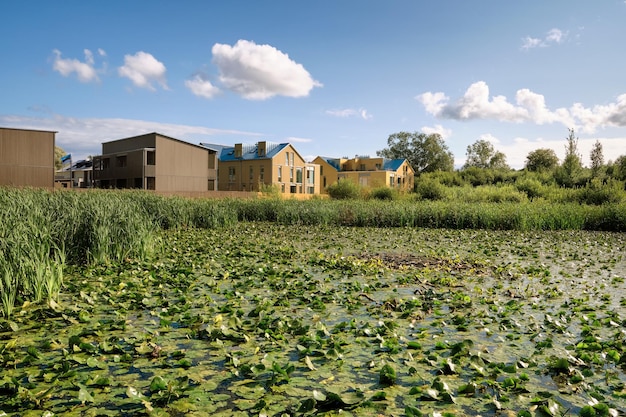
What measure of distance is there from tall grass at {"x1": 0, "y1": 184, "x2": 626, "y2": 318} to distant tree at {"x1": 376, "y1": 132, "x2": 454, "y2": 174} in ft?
133

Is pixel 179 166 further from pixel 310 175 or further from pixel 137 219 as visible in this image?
pixel 137 219

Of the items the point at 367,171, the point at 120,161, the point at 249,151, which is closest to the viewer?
the point at 120,161

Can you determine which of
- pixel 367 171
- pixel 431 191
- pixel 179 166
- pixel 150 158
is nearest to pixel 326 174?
pixel 367 171

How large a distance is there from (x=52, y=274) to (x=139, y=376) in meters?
3.09

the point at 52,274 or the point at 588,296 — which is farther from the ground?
the point at 52,274

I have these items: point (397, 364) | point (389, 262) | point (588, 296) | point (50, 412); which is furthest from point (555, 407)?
point (389, 262)

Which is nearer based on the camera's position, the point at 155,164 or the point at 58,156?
the point at 155,164

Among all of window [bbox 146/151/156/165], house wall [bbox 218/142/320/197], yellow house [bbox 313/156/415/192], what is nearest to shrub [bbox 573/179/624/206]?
house wall [bbox 218/142/320/197]

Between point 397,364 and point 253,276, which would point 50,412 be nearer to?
point 397,364

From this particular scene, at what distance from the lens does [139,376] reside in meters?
3.64

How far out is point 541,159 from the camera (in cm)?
5791

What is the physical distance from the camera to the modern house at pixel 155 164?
35375mm

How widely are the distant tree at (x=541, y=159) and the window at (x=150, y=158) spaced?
4637 centimetres

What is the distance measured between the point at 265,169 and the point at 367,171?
15814mm
